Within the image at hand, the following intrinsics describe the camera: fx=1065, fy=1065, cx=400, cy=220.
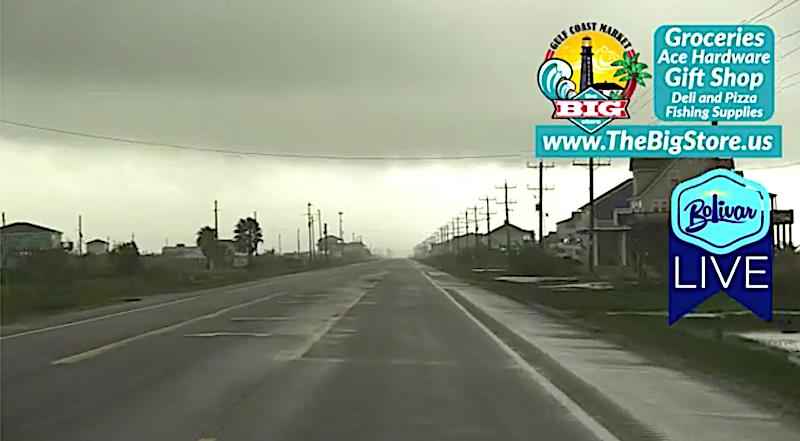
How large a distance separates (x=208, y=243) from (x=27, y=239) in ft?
134

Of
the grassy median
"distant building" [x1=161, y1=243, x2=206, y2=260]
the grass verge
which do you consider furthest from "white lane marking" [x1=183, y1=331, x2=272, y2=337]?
"distant building" [x1=161, y1=243, x2=206, y2=260]

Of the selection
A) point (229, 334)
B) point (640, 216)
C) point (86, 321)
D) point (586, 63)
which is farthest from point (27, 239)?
point (586, 63)

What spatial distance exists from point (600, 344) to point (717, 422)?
417 inches

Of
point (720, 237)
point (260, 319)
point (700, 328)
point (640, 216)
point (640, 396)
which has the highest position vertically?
point (640, 216)

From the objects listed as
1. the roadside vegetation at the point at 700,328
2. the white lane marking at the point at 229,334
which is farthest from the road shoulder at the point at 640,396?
the white lane marking at the point at 229,334

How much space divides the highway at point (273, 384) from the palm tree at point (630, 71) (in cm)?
596

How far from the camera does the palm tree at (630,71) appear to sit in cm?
2122

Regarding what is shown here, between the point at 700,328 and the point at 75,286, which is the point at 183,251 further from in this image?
the point at 700,328

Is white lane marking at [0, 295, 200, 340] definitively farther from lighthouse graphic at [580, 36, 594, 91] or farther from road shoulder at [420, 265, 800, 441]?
lighthouse graphic at [580, 36, 594, 91]

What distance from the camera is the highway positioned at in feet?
38.0

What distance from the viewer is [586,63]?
854 inches

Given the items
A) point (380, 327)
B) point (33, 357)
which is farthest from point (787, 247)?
point (33, 357)

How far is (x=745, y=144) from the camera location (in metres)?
18.2

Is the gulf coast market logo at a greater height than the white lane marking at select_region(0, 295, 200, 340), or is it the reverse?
the gulf coast market logo
